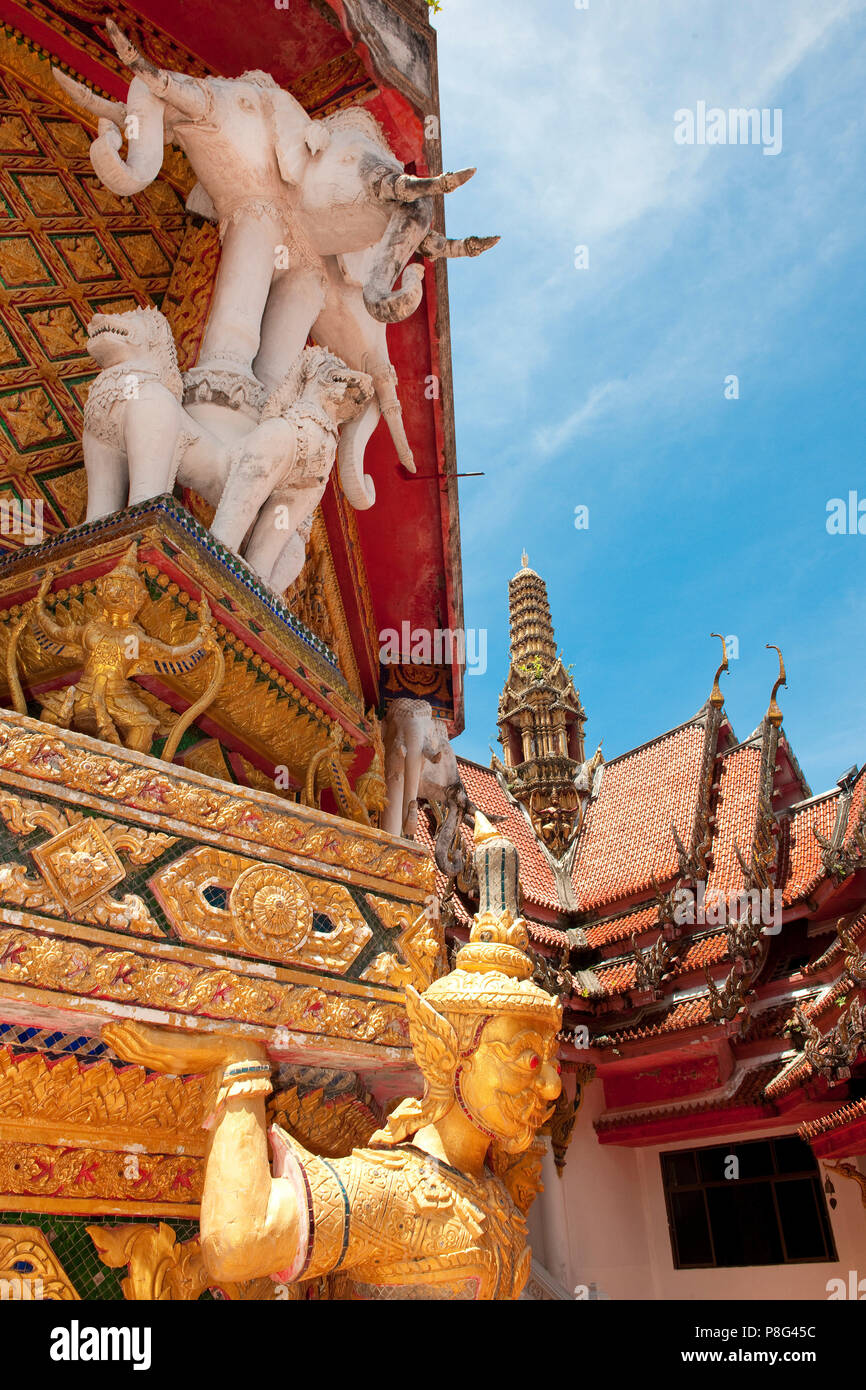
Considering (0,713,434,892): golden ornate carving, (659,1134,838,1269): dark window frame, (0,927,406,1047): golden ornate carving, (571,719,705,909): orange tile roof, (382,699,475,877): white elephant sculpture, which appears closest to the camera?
(0,927,406,1047): golden ornate carving

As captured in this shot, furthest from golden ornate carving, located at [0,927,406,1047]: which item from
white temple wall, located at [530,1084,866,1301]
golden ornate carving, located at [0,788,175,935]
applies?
white temple wall, located at [530,1084,866,1301]

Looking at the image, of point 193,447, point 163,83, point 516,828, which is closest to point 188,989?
point 193,447

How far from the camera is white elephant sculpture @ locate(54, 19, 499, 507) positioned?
3555mm

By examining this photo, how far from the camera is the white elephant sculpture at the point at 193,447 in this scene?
3.17 m

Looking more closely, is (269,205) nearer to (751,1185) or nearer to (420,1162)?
(420,1162)

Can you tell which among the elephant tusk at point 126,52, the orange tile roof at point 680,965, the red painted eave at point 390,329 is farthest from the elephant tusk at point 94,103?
the orange tile roof at point 680,965

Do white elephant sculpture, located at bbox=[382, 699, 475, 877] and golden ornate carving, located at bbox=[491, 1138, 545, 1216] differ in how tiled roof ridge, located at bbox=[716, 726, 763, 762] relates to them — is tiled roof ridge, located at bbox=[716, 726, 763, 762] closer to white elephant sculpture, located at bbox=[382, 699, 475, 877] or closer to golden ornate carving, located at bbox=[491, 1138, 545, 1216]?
white elephant sculpture, located at bbox=[382, 699, 475, 877]

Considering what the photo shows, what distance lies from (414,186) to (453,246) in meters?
0.32

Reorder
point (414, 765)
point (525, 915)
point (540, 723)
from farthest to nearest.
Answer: point (540, 723) < point (525, 915) < point (414, 765)

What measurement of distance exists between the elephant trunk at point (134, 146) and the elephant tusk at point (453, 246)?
112 centimetres

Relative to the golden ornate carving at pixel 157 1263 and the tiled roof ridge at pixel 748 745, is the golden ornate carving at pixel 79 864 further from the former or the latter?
the tiled roof ridge at pixel 748 745

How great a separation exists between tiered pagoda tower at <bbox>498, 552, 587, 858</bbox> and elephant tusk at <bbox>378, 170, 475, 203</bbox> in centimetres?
1262

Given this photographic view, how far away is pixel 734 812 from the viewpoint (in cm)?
1366

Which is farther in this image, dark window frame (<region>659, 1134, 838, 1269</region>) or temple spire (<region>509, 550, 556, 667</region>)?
temple spire (<region>509, 550, 556, 667</region>)
